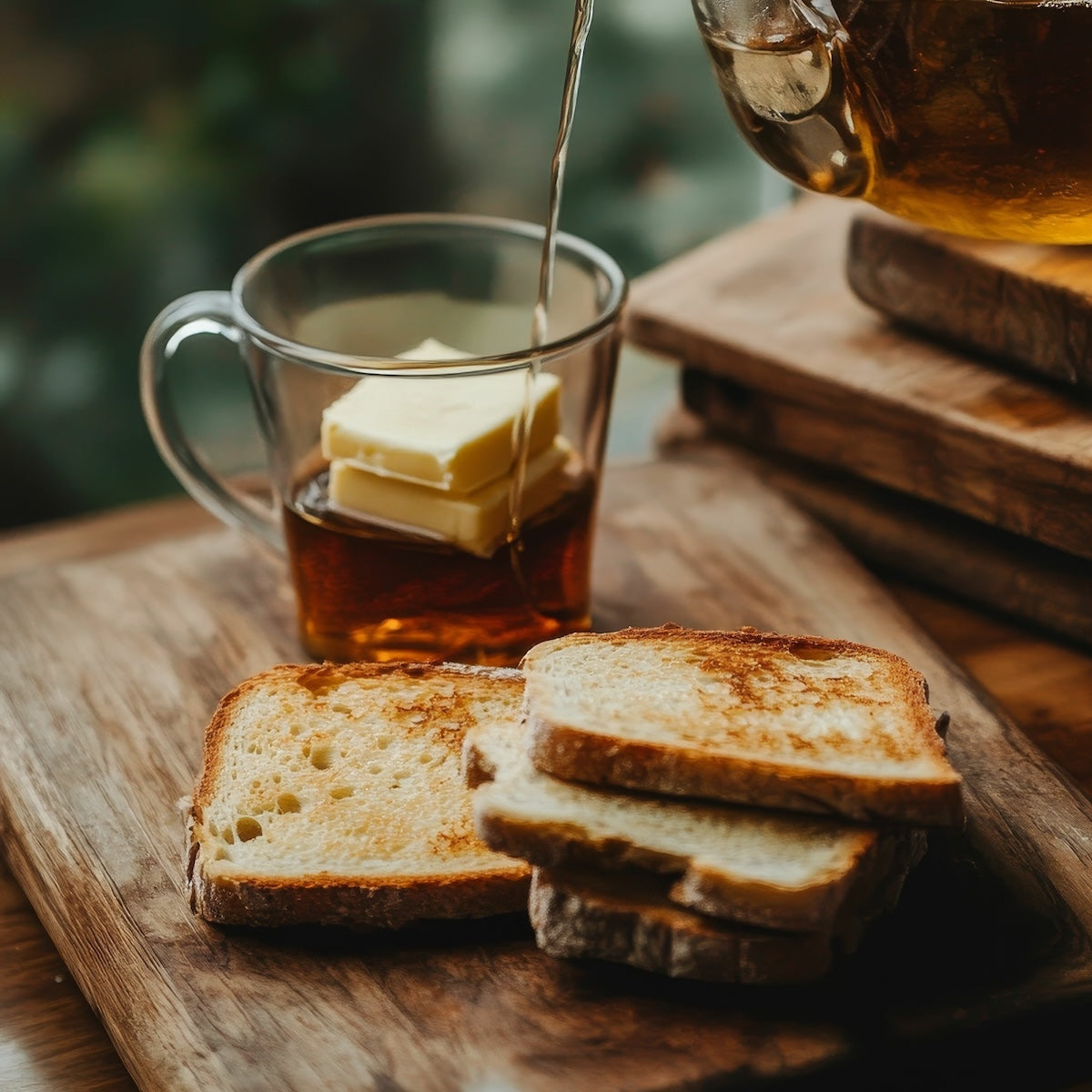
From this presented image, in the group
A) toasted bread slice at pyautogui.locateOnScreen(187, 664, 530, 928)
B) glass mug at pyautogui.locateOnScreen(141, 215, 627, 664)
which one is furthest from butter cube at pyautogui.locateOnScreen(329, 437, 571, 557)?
toasted bread slice at pyautogui.locateOnScreen(187, 664, 530, 928)

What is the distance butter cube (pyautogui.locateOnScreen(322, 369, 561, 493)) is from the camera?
140cm

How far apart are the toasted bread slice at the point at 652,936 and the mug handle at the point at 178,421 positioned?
2.30ft

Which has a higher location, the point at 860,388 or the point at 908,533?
the point at 860,388

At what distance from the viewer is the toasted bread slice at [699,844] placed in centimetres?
104

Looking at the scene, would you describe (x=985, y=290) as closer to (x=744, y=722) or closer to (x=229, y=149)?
(x=744, y=722)

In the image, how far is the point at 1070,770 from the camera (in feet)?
4.72

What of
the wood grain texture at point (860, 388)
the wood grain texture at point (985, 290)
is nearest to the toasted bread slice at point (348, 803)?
the wood grain texture at point (860, 388)

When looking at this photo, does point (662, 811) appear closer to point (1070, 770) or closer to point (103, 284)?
point (1070, 770)

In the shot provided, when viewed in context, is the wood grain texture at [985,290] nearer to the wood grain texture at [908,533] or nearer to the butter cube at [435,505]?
Answer: the wood grain texture at [908,533]

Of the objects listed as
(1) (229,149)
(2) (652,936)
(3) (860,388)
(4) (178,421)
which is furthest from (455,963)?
(1) (229,149)

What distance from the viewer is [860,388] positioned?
1.69 metres

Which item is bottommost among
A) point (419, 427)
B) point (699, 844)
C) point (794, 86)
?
point (699, 844)

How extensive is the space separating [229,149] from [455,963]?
1942 millimetres

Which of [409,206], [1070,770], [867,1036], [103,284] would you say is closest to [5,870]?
[867,1036]
